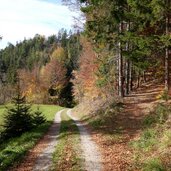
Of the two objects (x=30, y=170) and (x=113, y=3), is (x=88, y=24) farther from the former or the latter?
(x=30, y=170)

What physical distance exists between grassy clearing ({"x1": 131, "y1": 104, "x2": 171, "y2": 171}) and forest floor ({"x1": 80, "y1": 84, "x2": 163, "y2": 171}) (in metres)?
0.44

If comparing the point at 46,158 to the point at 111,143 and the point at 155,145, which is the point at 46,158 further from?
the point at 155,145

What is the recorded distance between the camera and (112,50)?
38875 millimetres

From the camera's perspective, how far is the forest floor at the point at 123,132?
17.0m

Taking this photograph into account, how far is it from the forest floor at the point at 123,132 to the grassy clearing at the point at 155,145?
44cm

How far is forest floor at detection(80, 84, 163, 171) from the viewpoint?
1704 centimetres

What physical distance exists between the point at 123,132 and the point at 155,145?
6893 mm

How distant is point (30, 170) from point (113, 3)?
742 inches

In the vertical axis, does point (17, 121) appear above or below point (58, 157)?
above

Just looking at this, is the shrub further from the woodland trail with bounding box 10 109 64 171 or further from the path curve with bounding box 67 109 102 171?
the path curve with bounding box 67 109 102 171

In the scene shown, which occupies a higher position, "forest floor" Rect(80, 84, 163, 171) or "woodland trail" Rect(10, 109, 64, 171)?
"forest floor" Rect(80, 84, 163, 171)

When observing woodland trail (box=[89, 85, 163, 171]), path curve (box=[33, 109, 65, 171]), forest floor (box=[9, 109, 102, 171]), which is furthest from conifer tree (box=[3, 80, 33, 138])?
path curve (box=[33, 109, 65, 171])

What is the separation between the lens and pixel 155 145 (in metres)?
17.9

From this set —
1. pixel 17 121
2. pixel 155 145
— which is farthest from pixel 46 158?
pixel 17 121
